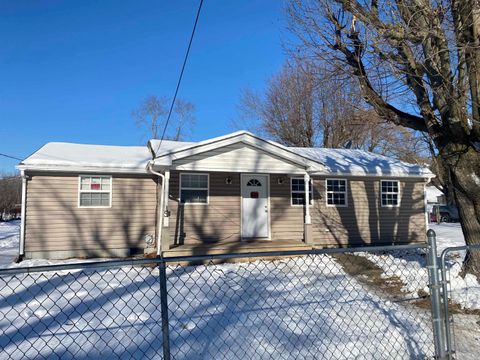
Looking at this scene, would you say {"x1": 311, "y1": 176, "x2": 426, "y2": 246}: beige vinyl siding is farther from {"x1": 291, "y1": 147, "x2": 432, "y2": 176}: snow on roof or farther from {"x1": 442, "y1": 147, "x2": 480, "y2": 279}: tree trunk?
{"x1": 442, "y1": 147, "x2": 480, "y2": 279}: tree trunk

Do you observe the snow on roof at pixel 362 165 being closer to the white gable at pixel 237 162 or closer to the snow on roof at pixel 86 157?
the white gable at pixel 237 162

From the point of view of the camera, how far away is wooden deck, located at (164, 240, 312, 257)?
9926mm

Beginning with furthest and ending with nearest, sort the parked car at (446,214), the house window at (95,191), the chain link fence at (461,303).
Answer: the parked car at (446,214)
the house window at (95,191)
the chain link fence at (461,303)

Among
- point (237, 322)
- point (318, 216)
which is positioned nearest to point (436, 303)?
point (237, 322)

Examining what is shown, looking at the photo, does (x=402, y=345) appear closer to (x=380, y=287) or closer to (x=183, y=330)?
(x=183, y=330)

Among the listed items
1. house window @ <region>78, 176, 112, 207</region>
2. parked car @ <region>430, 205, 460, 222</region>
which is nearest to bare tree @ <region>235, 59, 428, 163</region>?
parked car @ <region>430, 205, 460, 222</region>

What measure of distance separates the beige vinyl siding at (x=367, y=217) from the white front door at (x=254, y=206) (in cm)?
176

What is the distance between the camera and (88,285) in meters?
7.20

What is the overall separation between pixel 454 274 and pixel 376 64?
4.17 meters

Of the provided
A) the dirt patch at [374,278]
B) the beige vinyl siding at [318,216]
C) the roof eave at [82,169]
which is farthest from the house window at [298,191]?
the roof eave at [82,169]

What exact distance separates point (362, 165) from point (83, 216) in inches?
376

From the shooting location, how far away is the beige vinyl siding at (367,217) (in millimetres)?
12695

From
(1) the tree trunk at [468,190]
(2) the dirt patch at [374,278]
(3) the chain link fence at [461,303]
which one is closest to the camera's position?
(3) the chain link fence at [461,303]

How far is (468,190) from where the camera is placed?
6160 mm
